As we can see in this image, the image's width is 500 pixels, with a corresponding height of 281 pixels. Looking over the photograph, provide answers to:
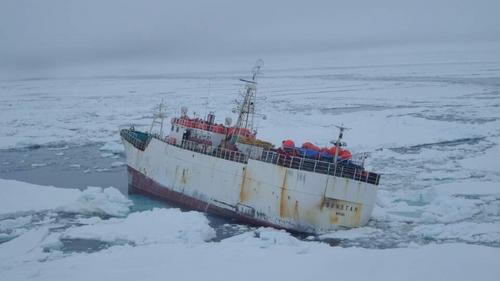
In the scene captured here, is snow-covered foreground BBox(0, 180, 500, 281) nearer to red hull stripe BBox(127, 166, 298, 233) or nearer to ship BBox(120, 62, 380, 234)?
red hull stripe BBox(127, 166, 298, 233)

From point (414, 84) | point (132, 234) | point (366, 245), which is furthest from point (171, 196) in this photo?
point (414, 84)

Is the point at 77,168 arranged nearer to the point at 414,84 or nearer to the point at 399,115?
the point at 399,115

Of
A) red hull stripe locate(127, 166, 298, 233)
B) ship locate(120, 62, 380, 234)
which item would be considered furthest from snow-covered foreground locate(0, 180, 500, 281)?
ship locate(120, 62, 380, 234)

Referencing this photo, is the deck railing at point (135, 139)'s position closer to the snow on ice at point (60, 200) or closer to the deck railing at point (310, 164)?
the snow on ice at point (60, 200)

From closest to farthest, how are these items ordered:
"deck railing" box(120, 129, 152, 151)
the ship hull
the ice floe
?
the ice floe, the ship hull, "deck railing" box(120, 129, 152, 151)

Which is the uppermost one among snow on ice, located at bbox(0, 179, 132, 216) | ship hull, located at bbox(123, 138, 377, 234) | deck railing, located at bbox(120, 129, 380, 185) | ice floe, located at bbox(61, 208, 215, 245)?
deck railing, located at bbox(120, 129, 380, 185)

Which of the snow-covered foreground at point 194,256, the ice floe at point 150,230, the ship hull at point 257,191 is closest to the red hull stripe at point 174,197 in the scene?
the ship hull at point 257,191

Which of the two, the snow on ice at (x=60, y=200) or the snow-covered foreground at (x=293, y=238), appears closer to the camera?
the snow-covered foreground at (x=293, y=238)

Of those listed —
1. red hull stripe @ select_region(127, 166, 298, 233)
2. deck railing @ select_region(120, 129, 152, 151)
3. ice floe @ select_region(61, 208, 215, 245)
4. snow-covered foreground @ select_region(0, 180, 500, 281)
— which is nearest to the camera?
snow-covered foreground @ select_region(0, 180, 500, 281)
